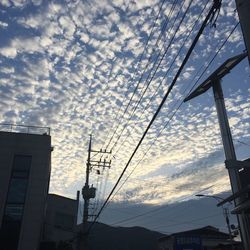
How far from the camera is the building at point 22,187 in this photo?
23.7 meters

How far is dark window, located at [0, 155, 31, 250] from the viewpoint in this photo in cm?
2344

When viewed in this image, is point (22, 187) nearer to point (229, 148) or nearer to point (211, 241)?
point (229, 148)

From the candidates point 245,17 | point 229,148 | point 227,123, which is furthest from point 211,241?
point 245,17

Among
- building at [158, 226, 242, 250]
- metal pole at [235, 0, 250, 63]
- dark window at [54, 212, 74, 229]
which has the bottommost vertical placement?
metal pole at [235, 0, 250, 63]

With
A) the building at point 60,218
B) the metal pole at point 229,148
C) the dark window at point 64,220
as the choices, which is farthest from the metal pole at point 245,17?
the dark window at point 64,220

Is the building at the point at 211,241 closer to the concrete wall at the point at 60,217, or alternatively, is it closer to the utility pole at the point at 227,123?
the utility pole at the point at 227,123

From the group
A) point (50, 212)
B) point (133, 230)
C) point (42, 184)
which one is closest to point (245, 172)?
point (42, 184)

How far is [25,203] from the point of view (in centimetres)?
2466

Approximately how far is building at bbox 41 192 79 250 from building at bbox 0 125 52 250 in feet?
67.5

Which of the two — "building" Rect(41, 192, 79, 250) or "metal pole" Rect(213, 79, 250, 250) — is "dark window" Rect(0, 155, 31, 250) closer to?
"metal pole" Rect(213, 79, 250, 250)

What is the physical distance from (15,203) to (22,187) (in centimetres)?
→ 132

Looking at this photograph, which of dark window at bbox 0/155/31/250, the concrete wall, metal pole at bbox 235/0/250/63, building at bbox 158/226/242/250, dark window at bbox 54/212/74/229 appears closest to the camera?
metal pole at bbox 235/0/250/63

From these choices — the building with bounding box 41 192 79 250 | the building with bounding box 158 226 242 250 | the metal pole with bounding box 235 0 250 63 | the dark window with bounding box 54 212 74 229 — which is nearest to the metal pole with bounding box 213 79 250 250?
the metal pole with bounding box 235 0 250 63

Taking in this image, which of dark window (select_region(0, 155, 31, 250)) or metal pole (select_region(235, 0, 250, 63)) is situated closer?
metal pole (select_region(235, 0, 250, 63))
